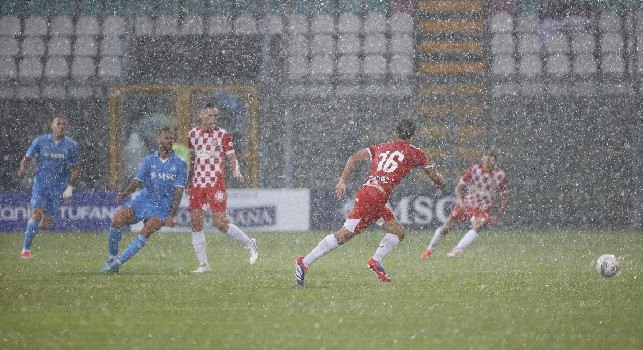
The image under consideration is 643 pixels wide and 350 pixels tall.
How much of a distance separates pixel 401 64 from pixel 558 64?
3.47 meters

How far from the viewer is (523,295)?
9.22 metres

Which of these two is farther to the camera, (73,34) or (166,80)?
(73,34)

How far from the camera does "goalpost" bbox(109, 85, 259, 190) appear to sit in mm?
22422

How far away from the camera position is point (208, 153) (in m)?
11.6

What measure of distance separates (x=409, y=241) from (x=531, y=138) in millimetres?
5274

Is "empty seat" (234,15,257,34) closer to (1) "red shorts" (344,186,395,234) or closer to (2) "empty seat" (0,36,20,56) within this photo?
(2) "empty seat" (0,36,20,56)

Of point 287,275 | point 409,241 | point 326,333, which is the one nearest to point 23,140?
point 409,241

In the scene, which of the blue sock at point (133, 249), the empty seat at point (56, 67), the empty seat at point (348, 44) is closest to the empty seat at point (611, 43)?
the empty seat at point (348, 44)

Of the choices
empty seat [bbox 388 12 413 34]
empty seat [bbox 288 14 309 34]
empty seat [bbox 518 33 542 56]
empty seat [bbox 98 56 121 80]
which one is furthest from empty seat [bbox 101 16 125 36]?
empty seat [bbox 518 33 542 56]

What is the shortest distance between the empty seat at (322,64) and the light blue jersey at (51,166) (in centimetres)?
1023

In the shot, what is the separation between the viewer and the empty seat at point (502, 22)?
2327cm

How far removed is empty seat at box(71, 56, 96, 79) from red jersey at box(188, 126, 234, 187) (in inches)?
490

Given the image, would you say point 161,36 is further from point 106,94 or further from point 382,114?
point 382,114

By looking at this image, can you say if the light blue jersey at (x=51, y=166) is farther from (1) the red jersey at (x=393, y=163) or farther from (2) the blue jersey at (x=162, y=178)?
(1) the red jersey at (x=393, y=163)
